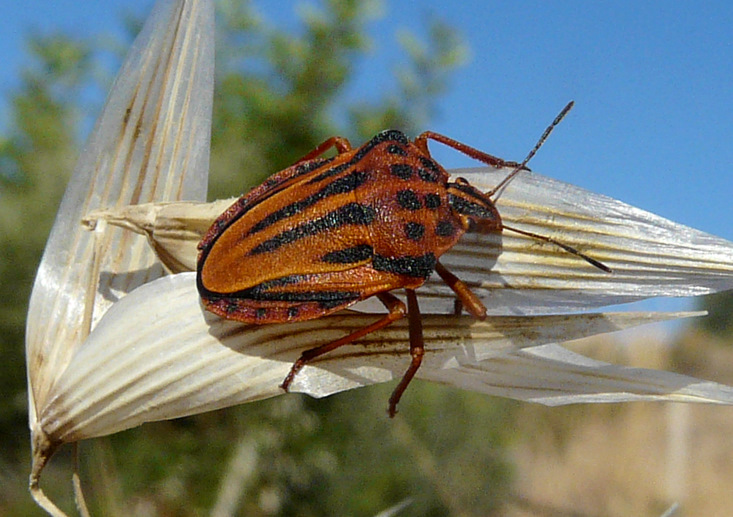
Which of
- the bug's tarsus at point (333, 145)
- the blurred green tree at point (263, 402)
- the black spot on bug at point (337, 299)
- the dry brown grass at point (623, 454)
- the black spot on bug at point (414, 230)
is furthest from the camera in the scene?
the dry brown grass at point (623, 454)

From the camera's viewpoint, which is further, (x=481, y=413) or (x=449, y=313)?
(x=481, y=413)

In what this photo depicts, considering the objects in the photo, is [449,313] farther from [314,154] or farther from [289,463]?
[289,463]

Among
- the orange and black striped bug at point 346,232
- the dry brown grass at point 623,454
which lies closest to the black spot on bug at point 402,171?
the orange and black striped bug at point 346,232

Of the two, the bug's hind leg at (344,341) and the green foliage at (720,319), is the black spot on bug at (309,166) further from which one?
the green foliage at (720,319)

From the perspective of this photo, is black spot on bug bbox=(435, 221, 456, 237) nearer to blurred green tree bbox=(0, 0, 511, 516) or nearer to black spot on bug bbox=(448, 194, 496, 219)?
black spot on bug bbox=(448, 194, 496, 219)

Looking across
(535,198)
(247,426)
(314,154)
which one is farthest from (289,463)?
(535,198)

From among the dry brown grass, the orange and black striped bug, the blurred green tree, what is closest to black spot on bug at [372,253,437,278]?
the orange and black striped bug
